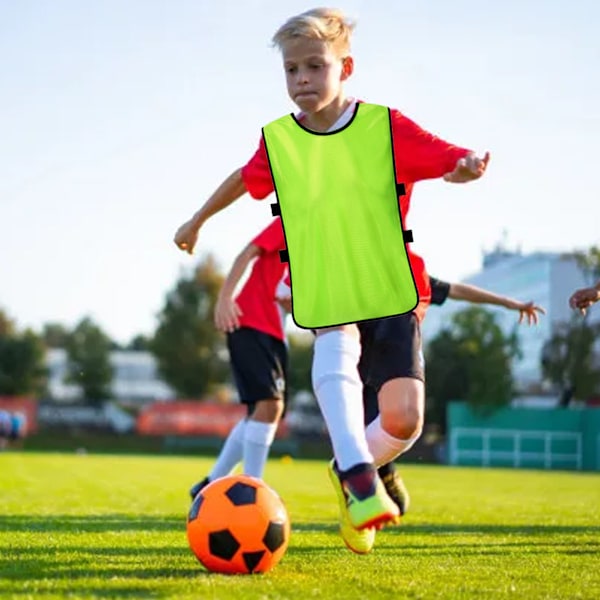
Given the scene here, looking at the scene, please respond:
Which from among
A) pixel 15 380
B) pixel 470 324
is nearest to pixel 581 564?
pixel 470 324

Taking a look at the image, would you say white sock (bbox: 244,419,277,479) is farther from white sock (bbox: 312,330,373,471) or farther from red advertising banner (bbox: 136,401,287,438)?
red advertising banner (bbox: 136,401,287,438)

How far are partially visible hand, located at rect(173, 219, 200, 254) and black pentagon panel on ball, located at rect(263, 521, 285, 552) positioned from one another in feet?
5.14

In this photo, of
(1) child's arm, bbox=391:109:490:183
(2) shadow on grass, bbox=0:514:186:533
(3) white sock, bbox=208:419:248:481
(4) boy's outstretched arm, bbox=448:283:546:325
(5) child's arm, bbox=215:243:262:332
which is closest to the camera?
(1) child's arm, bbox=391:109:490:183

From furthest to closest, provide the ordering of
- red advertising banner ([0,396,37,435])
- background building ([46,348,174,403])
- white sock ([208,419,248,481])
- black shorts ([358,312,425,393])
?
background building ([46,348,174,403])
red advertising banner ([0,396,37,435])
white sock ([208,419,248,481])
black shorts ([358,312,425,393])

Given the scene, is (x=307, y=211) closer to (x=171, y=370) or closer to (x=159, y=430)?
(x=159, y=430)

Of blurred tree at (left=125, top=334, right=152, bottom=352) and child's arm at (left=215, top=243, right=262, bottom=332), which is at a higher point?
child's arm at (left=215, top=243, right=262, bottom=332)

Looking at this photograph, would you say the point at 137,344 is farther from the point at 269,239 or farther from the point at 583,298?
the point at 583,298

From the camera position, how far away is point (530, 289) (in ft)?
246

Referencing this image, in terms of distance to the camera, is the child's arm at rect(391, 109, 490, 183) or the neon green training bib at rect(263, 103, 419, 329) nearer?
the child's arm at rect(391, 109, 490, 183)

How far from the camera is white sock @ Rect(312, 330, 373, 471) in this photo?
15.2 ft

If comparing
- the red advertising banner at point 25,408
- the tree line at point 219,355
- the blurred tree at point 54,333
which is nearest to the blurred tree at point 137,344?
the blurred tree at point 54,333

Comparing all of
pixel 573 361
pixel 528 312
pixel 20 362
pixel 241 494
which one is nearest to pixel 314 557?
pixel 241 494

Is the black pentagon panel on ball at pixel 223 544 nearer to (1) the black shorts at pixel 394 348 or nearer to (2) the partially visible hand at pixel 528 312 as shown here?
(1) the black shorts at pixel 394 348

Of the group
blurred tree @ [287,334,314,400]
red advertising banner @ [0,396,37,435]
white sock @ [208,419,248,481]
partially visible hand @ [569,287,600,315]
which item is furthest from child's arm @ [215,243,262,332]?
blurred tree @ [287,334,314,400]
